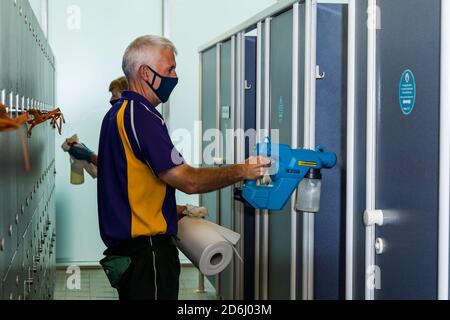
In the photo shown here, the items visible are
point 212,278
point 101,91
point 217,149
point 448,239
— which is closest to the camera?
point 448,239

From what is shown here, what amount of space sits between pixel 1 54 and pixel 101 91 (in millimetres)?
4335

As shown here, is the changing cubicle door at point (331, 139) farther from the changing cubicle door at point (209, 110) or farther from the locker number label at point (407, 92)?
the changing cubicle door at point (209, 110)

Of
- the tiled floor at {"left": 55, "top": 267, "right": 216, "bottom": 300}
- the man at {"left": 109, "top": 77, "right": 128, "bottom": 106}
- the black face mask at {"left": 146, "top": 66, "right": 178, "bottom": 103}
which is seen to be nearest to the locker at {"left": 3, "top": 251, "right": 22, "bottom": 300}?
the black face mask at {"left": 146, "top": 66, "right": 178, "bottom": 103}

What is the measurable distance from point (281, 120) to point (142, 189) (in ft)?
3.69

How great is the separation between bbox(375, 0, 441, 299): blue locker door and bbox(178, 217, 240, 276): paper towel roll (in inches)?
24.5

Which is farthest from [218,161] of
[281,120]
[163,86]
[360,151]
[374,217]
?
[374,217]

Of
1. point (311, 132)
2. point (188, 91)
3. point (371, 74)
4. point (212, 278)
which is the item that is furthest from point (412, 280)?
point (188, 91)

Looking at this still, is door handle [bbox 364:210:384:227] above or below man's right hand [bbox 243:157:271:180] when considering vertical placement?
below

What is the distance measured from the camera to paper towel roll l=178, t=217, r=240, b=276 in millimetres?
2668

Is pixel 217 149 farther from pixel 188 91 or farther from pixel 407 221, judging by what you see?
Answer: pixel 407 221

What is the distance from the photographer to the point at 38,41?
354 centimetres

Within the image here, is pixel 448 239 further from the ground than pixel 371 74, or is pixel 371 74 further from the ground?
pixel 371 74

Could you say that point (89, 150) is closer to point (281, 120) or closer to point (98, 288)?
point (281, 120)

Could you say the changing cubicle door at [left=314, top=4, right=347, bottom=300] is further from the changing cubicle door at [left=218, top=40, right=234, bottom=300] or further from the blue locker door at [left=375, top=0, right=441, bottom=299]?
the changing cubicle door at [left=218, top=40, right=234, bottom=300]
